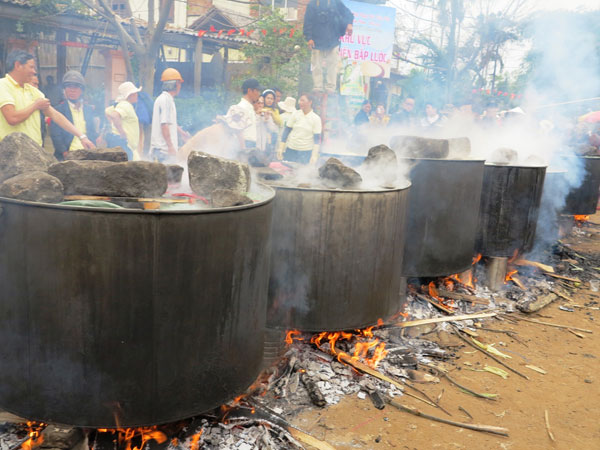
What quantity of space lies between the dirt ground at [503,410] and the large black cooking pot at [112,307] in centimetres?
125

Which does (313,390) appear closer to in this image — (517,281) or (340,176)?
(340,176)

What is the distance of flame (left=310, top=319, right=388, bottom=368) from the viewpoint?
4.53m

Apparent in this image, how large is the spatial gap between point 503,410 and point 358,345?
1.22m

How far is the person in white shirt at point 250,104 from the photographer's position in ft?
25.1

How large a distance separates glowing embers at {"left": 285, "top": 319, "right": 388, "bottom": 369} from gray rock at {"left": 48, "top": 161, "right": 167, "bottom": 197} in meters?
2.02

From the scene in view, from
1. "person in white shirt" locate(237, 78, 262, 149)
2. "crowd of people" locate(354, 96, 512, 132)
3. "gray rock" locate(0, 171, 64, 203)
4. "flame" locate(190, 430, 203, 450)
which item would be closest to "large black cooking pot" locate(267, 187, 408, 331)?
"flame" locate(190, 430, 203, 450)

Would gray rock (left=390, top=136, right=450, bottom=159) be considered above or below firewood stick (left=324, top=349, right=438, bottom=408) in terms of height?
above

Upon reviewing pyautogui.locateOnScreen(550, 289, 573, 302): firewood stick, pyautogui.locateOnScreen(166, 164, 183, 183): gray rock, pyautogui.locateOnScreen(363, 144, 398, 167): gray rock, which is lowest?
pyautogui.locateOnScreen(550, 289, 573, 302): firewood stick

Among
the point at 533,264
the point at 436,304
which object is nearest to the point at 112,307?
the point at 436,304

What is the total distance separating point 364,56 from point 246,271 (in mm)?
16596

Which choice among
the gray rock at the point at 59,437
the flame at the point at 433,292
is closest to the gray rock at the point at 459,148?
the flame at the point at 433,292

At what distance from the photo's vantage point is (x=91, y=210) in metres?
2.49

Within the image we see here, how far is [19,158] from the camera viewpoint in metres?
3.17

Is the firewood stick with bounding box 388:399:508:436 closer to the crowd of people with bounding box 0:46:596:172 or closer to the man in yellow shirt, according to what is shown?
the crowd of people with bounding box 0:46:596:172
